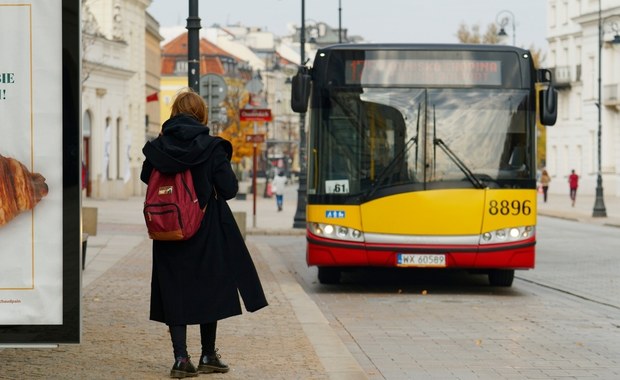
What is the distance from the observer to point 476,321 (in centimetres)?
1392

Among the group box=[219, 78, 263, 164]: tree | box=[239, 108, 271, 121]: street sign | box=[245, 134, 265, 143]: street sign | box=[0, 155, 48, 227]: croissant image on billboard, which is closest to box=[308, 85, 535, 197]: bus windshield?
box=[0, 155, 48, 227]: croissant image on billboard

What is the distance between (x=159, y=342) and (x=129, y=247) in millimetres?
15892

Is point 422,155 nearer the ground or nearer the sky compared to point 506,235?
nearer the sky

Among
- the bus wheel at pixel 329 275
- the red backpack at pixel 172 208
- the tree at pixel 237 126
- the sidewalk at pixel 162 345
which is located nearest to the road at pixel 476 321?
the bus wheel at pixel 329 275

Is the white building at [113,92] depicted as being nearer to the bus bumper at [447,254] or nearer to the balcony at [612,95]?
the balcony at [612,95]

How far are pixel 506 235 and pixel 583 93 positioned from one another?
75069mm

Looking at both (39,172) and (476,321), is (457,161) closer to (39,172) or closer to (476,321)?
(476,321)

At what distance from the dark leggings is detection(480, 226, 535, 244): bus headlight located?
784 centimetres

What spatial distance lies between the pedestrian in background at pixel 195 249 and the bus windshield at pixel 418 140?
782 cm

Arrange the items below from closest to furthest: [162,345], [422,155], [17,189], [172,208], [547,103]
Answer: [17,189] → [172,208] → [162,345] → [422,155] → [547,103]

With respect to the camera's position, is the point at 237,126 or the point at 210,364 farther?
the point at 237,126

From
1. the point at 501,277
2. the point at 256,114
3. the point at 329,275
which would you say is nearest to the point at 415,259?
the point at 329,275

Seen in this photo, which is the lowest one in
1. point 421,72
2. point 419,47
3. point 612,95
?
point 421,72

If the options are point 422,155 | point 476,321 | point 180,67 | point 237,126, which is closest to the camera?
point 476,321
